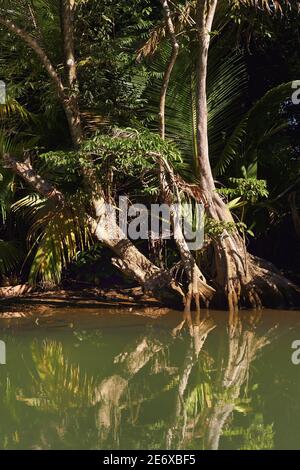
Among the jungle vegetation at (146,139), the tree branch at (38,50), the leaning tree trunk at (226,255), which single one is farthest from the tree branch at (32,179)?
the leaning tree trunk at (226,255)

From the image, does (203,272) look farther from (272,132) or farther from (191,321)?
(272,132)

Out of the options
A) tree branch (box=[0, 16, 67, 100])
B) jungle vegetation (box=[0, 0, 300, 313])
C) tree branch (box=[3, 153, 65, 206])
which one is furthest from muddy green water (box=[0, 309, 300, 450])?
tree branch (box=[0, 16, 67, 100])

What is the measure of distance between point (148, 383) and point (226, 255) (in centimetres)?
326

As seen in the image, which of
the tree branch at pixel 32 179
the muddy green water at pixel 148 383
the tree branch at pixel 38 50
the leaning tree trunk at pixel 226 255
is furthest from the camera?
the tree branch at pixel 32 179

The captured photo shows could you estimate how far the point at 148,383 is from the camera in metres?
5.85

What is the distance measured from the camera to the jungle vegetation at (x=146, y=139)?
28.9ft

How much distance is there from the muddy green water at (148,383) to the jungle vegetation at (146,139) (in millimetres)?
749

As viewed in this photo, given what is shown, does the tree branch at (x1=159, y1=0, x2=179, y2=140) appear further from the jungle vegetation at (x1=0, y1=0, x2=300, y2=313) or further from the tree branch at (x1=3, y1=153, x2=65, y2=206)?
the tree branch at (x1=3, y1=153, x2=65, y2=206)

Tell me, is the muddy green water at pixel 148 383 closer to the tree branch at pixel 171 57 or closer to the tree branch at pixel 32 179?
the tree branch at pixel 32 179

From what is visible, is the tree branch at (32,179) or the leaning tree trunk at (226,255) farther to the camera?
the tree branch at (32,179)

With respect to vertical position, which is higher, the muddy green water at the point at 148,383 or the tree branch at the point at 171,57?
the tree branch at the point at 171,57

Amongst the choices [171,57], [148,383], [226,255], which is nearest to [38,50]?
[171,57]

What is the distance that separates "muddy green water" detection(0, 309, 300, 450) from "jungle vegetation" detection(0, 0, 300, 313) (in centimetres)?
75

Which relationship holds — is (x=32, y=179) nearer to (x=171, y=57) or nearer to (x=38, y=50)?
(x=38, y=50)
